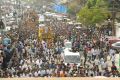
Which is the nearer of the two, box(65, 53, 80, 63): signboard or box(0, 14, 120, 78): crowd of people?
box(0, 14, 120, 78): crowd of people

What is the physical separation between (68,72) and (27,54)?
537 centimetres

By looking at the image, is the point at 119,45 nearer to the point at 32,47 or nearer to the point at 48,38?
the point at 48,38

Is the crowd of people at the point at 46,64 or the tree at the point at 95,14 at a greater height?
the crowd of people at the point at 46,64

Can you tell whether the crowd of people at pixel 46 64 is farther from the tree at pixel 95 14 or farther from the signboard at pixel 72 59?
the tree at pixel 95 14

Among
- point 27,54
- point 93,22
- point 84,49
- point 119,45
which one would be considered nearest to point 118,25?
point 93,22

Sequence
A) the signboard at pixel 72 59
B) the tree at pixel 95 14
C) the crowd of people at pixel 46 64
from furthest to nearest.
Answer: the tree at pixel 95 14 → the signboard at pixel 72 59 → the crowd of people at pixel 46 64

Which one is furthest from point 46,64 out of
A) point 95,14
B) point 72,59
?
point 95,14

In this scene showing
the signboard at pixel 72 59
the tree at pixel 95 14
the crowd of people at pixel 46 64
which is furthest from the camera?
the tree at pixel 95 14

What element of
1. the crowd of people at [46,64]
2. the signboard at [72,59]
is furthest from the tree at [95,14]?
the signboard at [72,59]

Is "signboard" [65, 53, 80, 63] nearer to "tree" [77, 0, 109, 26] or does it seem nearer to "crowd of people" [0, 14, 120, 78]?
"crowd of people" [0, 14, 120, 78]

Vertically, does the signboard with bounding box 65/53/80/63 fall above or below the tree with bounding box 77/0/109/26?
above

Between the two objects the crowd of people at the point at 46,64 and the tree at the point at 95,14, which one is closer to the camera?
the crowd of people at the point at 46,64

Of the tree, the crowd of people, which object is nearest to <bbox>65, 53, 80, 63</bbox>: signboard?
the crowd of people

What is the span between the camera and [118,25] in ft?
143
